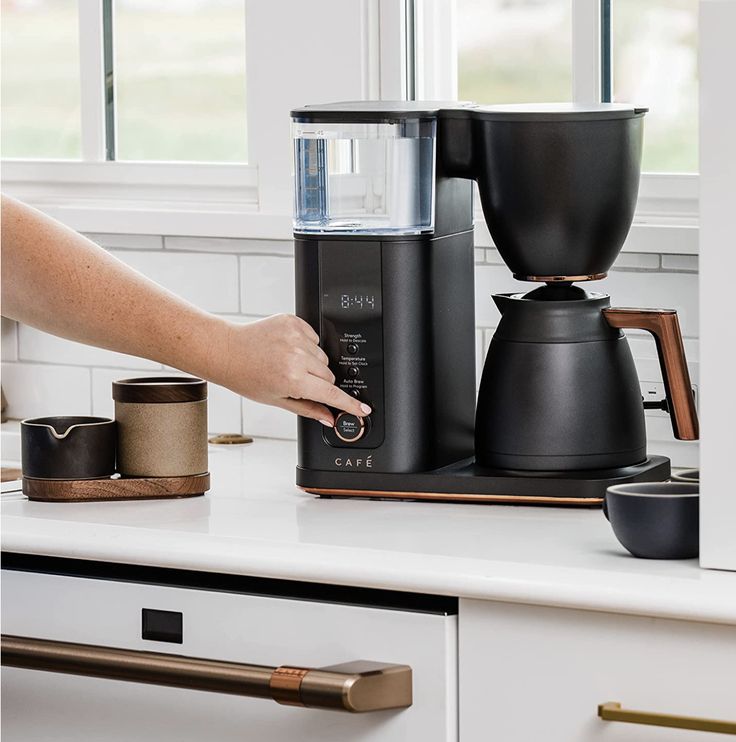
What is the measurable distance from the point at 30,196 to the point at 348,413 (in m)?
1.02

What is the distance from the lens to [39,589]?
1603mm

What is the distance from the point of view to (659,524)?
1375 millimetres

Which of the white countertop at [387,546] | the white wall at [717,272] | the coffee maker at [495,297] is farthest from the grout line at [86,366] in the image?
the white wall at [717,272]

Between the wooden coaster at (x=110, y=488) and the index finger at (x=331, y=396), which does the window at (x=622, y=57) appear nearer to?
the index finger at (x=331, y=396)

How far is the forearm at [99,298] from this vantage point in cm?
170

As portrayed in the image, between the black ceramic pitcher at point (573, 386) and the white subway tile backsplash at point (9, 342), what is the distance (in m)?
1.08

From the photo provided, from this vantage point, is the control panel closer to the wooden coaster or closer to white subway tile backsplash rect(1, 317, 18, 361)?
the wooden coaster

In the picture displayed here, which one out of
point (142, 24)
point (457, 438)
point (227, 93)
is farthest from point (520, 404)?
point (142, 24)

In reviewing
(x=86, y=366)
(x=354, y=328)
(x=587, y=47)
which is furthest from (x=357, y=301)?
(x=86, y=366)

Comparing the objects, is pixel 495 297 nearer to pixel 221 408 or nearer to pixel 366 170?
pixel 366 170

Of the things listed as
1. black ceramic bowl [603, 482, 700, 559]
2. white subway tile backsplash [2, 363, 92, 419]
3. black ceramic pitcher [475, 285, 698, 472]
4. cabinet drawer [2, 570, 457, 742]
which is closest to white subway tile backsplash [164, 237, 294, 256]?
white subway tile backsplash [2, 363, 92, 419]

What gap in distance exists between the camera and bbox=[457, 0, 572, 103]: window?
2.07 m

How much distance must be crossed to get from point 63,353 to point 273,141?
0.52 m

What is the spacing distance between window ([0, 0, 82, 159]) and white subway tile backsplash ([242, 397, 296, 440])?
1.84ft
